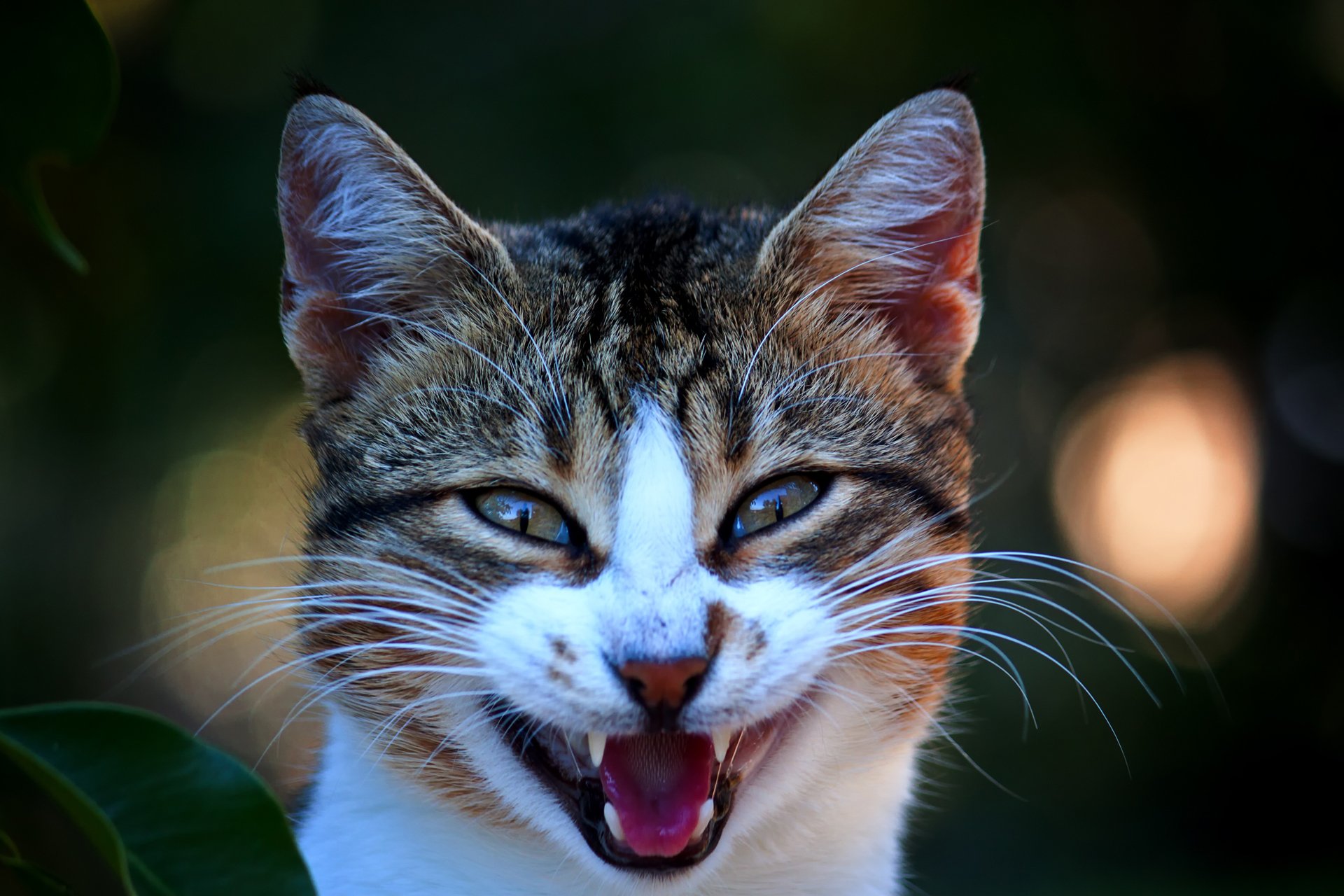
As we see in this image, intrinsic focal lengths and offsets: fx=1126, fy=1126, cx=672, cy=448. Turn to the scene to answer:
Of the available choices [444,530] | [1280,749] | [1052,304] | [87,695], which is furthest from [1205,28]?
[87,695]

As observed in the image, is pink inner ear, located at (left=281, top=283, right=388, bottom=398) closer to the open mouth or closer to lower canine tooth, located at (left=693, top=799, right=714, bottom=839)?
the open mouth

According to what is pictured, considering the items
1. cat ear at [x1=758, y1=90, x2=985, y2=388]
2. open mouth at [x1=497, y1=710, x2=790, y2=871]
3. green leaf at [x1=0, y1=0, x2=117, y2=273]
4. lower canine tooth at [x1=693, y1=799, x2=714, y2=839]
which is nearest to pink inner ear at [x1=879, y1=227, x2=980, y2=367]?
cat ear at [x1=758, y1=90, x2=985, y2=388]

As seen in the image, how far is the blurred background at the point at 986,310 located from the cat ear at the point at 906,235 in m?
3.03

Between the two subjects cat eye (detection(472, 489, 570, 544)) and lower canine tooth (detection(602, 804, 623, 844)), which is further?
cat eye (detection(472, 489, 570, 544))

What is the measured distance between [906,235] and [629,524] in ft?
3.19

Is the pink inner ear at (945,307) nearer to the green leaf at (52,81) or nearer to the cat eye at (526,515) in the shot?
the cat eye at (526,515)

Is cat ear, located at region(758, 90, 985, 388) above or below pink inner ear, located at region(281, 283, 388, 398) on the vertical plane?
A: above

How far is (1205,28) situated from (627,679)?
5874 mm

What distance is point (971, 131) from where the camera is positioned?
2.27 metres

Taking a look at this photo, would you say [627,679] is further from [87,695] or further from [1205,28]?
[1205,28]

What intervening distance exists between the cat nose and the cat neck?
415 mm

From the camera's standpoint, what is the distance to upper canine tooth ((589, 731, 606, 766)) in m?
1.89

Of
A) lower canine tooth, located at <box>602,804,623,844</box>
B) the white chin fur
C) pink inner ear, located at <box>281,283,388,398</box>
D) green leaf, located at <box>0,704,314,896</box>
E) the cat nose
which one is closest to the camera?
green leaf, located at <box>0,704,314,896</box>

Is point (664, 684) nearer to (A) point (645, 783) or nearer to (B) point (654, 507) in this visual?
(A) point (645, 783)
